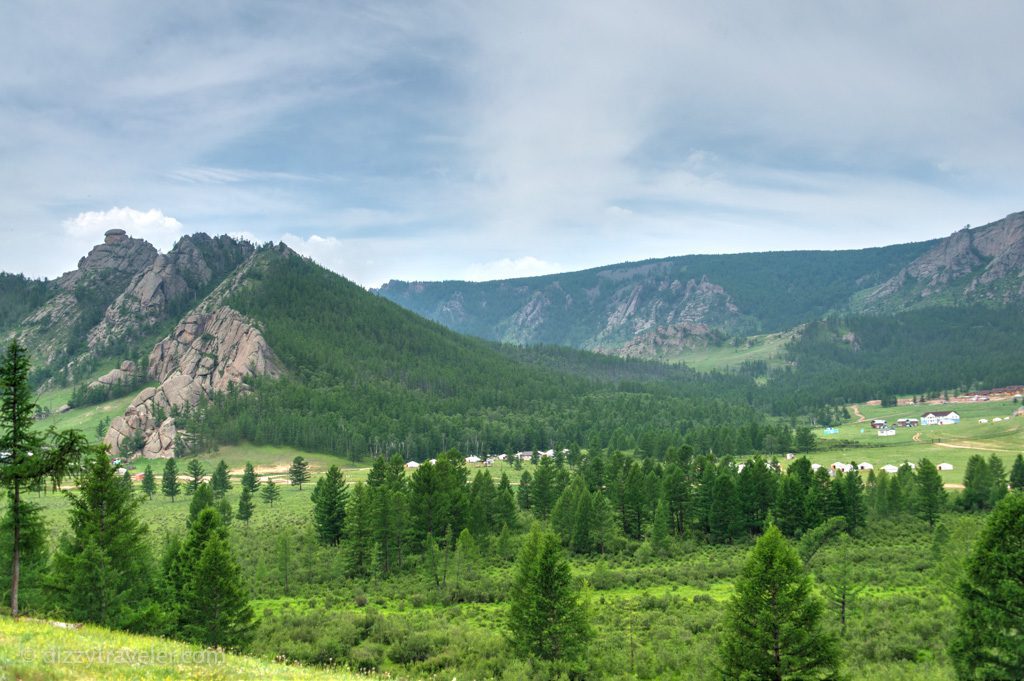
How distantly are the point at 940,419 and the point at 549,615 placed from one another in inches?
8164

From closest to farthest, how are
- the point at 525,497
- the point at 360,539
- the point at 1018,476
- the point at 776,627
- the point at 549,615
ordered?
the point at 776,627, the point at 549,615, the point at 360,539, the point at 1018,476, the point at 525,497

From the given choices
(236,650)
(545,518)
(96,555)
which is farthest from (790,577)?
(545,518)

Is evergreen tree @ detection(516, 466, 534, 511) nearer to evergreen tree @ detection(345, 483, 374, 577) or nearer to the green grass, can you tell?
evergreen tree @ detection(345, 483, 374, 577)

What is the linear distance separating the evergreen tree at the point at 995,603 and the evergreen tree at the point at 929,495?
207 ft

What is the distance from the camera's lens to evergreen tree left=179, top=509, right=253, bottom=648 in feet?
101

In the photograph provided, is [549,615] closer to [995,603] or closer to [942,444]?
[995,603]

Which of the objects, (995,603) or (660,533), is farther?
(660,533)

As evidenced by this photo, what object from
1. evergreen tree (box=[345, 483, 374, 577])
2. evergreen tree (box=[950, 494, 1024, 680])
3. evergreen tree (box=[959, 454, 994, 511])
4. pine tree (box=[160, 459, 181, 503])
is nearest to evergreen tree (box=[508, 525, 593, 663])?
evergreen tree (box=[950, 494, 1024, 680])

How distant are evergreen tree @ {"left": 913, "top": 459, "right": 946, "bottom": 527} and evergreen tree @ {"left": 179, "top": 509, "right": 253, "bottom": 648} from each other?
3239 inches

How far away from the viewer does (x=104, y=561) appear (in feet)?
97.9

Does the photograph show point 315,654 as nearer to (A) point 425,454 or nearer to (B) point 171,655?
(B) point 171,655

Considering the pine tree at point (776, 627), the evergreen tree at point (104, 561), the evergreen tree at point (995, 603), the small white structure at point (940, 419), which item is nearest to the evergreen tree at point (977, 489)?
the evergreen tree at point (995, 603)

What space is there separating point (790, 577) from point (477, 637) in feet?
68.6

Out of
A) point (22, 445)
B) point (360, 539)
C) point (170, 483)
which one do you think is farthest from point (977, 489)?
point (170, 483)
